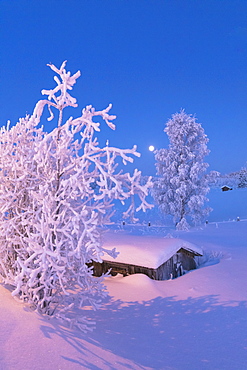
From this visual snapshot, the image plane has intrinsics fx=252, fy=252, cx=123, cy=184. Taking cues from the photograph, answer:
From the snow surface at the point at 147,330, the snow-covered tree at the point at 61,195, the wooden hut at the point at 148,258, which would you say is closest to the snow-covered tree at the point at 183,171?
the wooden hut at the point at 148,258

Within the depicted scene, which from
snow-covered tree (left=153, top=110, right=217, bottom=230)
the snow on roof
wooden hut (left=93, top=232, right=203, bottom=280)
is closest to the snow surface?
wooden hut (left=93, top=232, right=203, bottom=280)

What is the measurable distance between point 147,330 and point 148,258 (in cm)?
335

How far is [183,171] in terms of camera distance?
74.7ft

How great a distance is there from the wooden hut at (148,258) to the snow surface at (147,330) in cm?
40

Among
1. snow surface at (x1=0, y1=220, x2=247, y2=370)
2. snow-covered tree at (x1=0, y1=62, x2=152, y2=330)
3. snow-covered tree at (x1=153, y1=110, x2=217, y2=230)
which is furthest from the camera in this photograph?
snow-covered tree at (x1=153, y1=110, x2=217, y2=230)

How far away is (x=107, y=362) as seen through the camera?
3295 mm

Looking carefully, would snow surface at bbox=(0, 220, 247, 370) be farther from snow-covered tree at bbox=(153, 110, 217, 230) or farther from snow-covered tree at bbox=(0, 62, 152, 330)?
snow-covered tree at bbox=(153, 110, 217, 230)

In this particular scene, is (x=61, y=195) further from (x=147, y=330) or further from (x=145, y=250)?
(x=145, y=250)

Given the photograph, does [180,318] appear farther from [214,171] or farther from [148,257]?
[214,171]

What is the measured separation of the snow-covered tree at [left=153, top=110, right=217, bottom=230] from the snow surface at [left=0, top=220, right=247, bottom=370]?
14.1 m

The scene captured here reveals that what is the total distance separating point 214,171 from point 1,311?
2232 centimetres

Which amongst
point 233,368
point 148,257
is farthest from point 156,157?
point 233,368

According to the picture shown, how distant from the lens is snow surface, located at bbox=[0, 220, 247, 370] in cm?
314

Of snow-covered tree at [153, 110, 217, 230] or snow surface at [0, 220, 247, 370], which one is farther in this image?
snow-covered tree at [153, 110, 217, 230]
